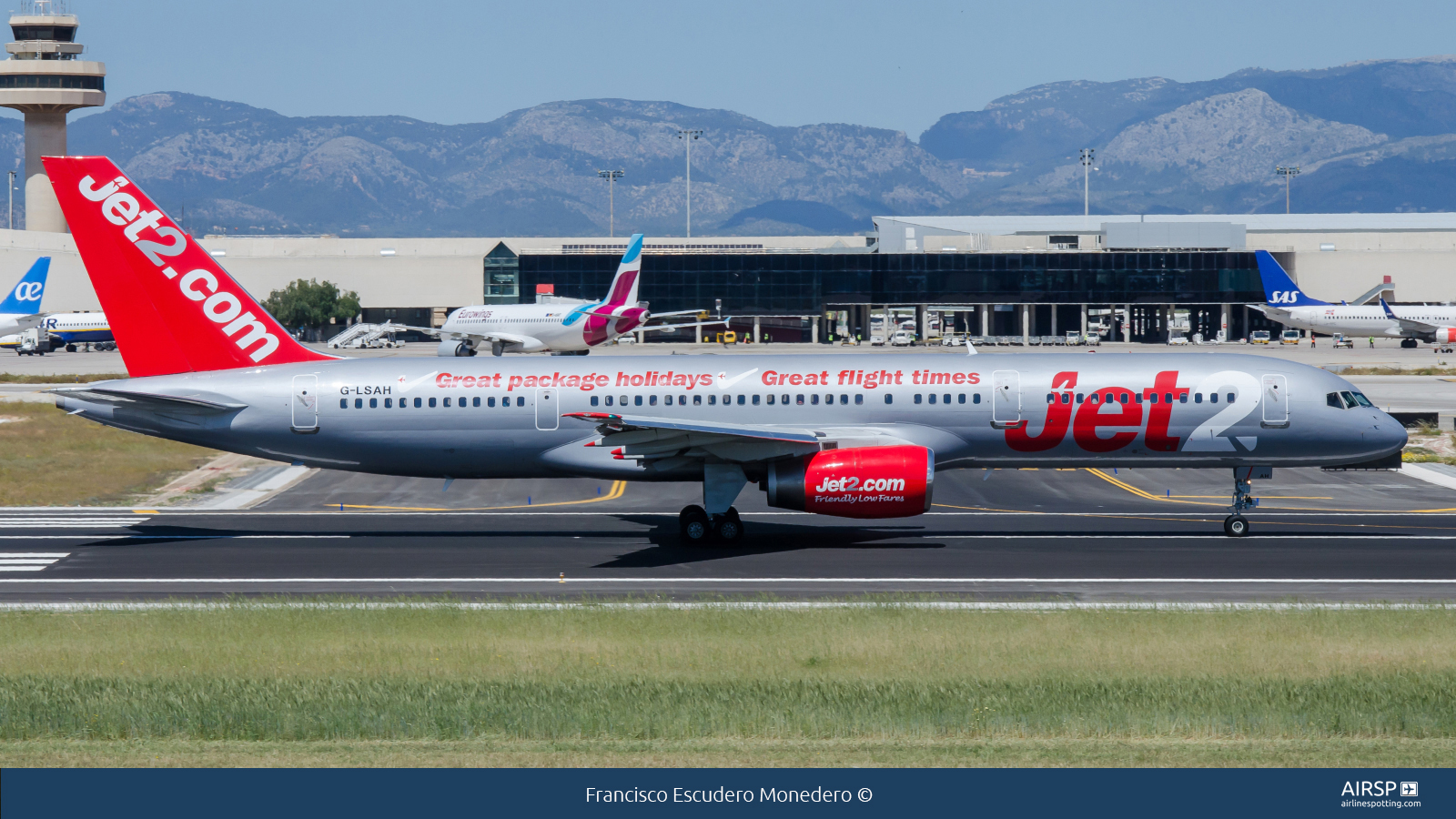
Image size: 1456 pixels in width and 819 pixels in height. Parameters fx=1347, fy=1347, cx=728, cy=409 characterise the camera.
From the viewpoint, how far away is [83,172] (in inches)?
1281

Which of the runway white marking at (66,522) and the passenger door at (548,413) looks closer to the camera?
the passenger door at (548,413)

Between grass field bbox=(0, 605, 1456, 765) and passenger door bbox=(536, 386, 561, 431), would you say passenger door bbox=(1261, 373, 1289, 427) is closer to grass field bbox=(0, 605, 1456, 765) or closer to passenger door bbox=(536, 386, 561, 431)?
grass field bbox=(0, 605, 1456, 765)

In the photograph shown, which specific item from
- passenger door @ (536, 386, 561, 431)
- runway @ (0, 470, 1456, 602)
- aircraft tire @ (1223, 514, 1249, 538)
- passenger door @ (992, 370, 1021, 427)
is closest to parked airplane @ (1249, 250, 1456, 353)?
runway @ (0, 470, 1456, 602)

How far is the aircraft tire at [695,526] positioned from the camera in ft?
104

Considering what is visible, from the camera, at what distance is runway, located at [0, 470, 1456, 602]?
26.6 metres

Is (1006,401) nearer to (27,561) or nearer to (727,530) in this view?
(727,530)

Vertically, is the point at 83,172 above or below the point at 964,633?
above

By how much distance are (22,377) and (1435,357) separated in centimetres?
11041

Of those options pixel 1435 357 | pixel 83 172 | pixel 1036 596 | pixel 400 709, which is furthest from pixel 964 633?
pixel 1435 357

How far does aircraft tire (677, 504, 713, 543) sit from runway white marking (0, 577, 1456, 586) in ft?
13.3

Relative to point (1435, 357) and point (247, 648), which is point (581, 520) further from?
point (1435, 357)

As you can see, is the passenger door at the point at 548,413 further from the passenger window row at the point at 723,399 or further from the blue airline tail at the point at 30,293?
the blue airline tail at the point at 30,293

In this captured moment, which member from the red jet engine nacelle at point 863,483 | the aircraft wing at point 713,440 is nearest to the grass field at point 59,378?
the aircraft wing at point 713,440

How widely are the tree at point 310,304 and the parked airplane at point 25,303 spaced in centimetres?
4358
